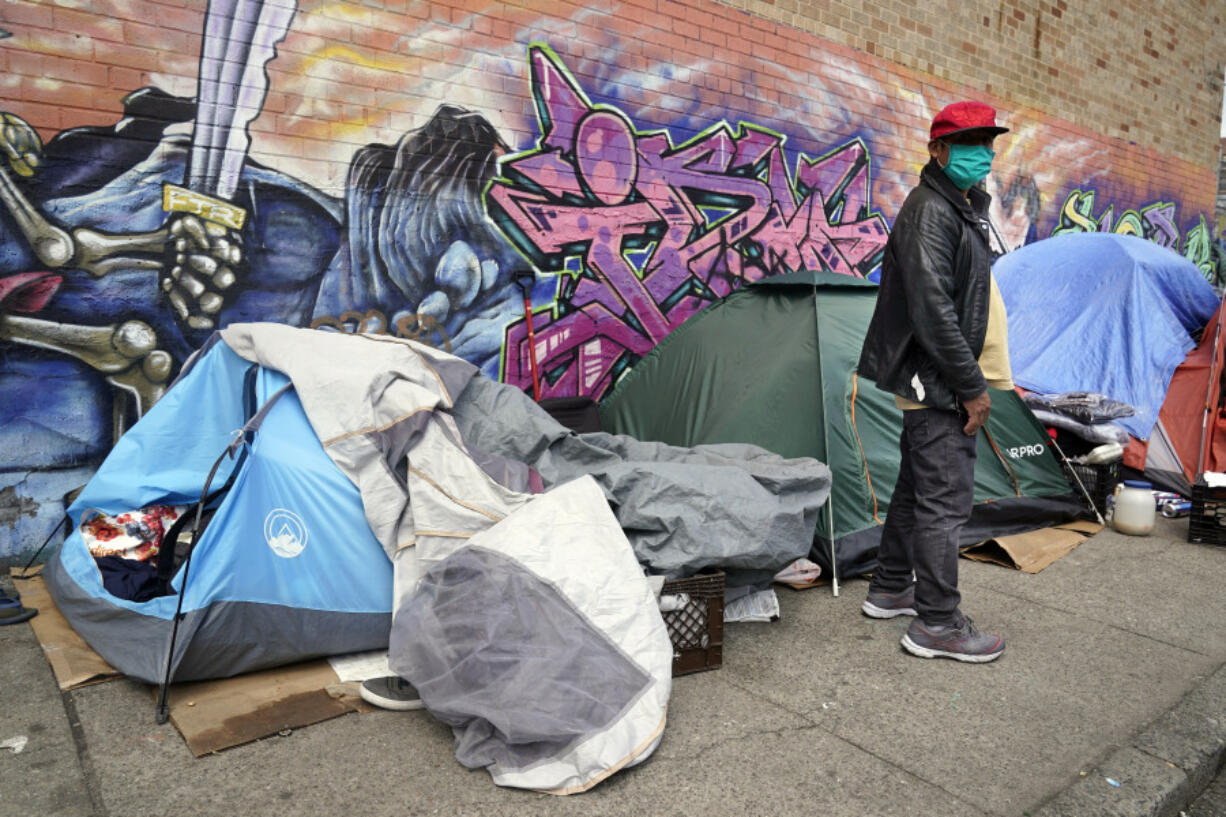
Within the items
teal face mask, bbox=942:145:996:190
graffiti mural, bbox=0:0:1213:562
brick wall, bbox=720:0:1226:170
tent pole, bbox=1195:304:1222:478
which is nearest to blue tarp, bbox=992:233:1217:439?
tent pole, bbox=1195:304:1222:478

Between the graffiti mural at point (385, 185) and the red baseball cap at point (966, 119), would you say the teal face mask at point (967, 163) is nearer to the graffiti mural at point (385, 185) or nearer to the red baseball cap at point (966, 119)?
the red baseball cap at point (966, 119)

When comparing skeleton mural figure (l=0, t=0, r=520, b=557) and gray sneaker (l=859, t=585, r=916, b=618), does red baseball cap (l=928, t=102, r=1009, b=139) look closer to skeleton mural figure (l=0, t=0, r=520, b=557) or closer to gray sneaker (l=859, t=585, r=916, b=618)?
gray sneaker (l=859, t=585, r=916, b=618)

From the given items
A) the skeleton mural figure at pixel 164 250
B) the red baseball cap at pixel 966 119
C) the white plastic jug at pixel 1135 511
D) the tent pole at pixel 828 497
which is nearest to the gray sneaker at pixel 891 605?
the tent pole at pixel 828 497

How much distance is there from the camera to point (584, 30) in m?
5.63

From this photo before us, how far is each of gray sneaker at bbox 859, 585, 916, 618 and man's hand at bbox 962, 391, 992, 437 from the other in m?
0.85

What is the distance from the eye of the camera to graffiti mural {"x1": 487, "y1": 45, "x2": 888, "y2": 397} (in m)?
5.52

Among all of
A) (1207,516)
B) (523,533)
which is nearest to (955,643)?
(523,533)

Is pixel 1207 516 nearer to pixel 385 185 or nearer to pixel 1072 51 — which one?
pixel 385 185

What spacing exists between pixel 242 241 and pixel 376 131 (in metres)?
0.97

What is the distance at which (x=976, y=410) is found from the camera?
3.23m

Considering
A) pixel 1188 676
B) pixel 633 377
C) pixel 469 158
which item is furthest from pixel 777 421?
pixel 469 158

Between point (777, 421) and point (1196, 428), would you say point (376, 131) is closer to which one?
point (777, 421)

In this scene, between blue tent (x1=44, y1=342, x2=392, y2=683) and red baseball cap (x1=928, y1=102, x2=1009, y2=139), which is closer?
blue tent (x1=44, y1=342, x2=392, y2=683)

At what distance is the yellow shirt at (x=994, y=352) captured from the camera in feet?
11.2
